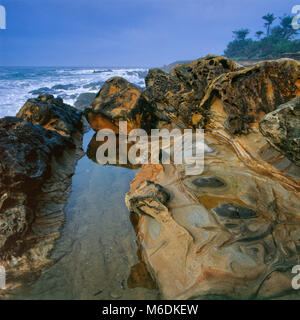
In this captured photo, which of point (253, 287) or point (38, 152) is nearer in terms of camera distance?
point (253, 287)

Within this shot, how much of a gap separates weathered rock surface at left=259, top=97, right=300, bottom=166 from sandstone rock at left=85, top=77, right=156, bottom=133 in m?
4.10

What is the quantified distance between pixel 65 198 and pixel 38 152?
977 mm

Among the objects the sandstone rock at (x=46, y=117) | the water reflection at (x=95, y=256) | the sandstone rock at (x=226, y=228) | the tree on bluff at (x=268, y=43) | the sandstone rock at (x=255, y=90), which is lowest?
the water reflection at (x=95, y=256)

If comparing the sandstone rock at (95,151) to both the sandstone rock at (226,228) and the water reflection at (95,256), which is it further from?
the sandstone rock at (226,228)

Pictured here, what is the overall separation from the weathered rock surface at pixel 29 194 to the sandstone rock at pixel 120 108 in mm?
1746

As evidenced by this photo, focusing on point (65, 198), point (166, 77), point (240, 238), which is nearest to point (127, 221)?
point (65, 198)

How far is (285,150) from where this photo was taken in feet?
7.14

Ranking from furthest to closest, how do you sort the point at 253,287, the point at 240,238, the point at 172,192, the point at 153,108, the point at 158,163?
the point at 153,108 → the point at 158,163 → the point at 172,192 → the point at 240,238 → the point at 253,287

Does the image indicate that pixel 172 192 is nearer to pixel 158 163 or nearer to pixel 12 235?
pixel 158 163

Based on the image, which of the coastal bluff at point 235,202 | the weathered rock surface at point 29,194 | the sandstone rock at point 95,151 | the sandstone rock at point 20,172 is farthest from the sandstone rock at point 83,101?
the coastal bluff at point 235,202

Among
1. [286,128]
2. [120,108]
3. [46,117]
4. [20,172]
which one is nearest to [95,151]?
[120,108]

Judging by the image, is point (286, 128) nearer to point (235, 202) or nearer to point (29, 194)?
point (235, 202)

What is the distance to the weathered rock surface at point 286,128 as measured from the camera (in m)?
1.98

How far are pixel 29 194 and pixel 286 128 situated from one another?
339cm
